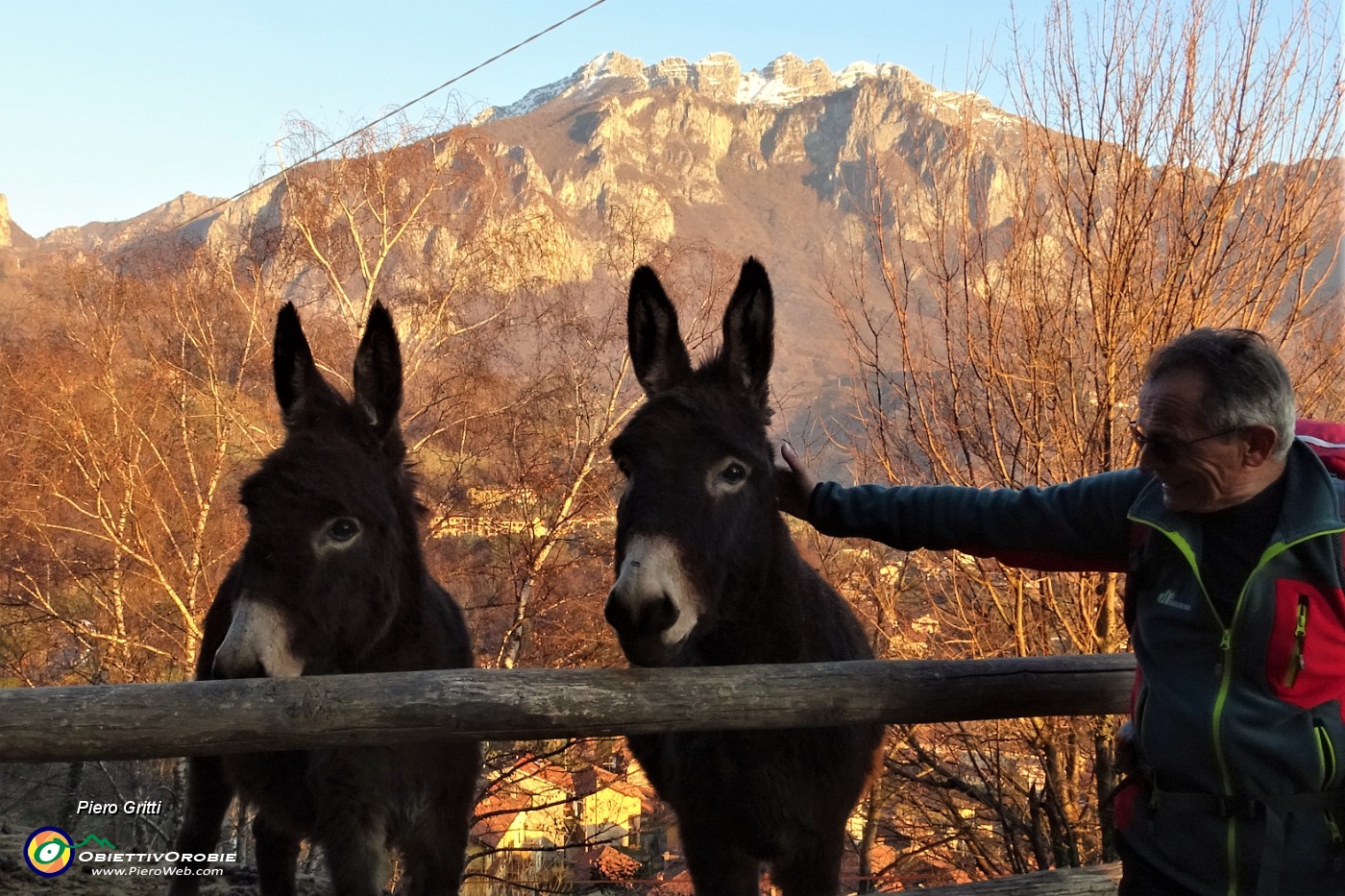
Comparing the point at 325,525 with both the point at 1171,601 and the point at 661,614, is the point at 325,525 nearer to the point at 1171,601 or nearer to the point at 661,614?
the point at 661,614

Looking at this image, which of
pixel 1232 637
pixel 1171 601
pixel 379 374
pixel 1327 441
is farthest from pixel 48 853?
pixel 1327 441

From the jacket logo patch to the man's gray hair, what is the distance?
37 centimetres

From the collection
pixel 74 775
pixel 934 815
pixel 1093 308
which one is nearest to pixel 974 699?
pixel 1093 308

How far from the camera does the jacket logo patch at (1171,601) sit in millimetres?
2174

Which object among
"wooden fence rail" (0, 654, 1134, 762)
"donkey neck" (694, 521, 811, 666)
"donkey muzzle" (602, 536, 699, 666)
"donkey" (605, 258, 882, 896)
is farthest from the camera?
"donkey neck" (694, 521, 811, 666)

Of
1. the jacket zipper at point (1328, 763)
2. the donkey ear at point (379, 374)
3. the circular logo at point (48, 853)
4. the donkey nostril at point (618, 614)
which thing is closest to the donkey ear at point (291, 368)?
the donkey ear at point (379, 374)

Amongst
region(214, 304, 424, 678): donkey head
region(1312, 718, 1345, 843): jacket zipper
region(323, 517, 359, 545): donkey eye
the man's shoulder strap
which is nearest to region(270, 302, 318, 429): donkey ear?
region(214, 304, 424, 678): donkey head

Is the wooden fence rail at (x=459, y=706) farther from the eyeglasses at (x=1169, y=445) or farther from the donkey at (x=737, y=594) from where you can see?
the eyeglasses at (x=1169, y=445)

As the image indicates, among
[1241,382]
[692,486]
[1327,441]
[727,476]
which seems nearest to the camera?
[1241,382]

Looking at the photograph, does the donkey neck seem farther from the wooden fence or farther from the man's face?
the man's face

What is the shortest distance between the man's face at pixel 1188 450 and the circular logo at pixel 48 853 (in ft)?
17.6

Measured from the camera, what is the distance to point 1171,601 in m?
2.21

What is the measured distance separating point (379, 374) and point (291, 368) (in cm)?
31

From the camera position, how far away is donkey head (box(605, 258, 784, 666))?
2.46m
